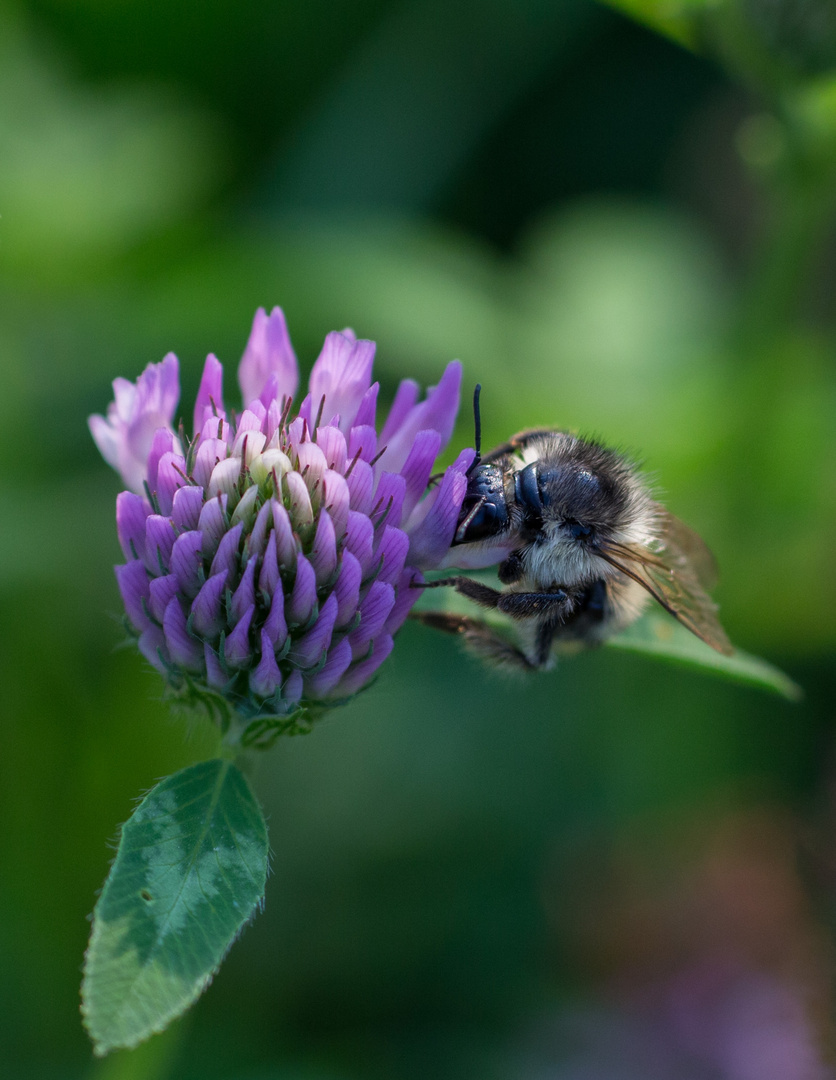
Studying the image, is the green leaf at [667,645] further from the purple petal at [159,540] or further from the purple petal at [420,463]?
the purple petal at [159,540]

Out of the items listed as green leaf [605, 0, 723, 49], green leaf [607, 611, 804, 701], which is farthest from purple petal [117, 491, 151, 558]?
green leaf [605, 0, 723, 49]

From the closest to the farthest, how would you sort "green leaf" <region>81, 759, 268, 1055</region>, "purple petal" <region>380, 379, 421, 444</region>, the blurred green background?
"green leaf" <region>81, 759, 268, 1055</region>
"purple petal" <region>380, 379, 421, 444</region>
the blurred green background

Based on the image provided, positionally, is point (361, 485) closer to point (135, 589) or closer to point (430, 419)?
point (430, 419)

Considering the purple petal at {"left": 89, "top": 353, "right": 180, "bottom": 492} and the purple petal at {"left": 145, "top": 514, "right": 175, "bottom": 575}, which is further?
the purple petal at {"left": 89, "top": 353, "right": 180, "bottom": 492}

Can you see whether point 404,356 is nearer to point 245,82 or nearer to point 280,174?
point 280,174

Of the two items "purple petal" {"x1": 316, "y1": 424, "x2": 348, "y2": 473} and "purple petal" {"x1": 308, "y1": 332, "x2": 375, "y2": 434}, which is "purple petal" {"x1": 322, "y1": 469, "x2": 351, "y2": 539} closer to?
"purple petal" {"x1": 316, "y1": 424, "x2": 348, "y2": 473}

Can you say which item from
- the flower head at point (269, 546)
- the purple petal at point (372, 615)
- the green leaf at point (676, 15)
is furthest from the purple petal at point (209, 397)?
the green leaf at point (676, 15)
